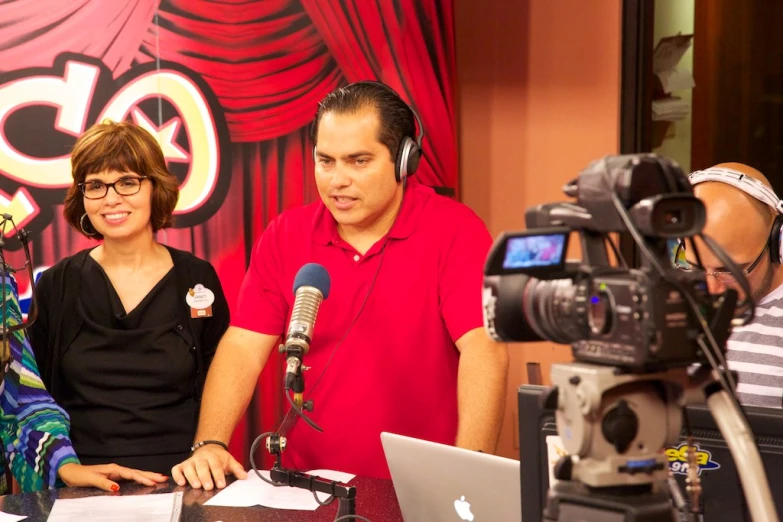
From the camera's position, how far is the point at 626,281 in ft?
3.71

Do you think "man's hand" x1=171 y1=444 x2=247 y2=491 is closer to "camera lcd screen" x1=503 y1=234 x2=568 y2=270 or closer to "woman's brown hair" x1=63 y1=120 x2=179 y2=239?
"woman's brown hair" x1=63 y1=120 x2=179 y2=239

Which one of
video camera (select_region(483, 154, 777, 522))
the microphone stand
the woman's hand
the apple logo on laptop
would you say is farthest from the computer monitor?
the woman's hand

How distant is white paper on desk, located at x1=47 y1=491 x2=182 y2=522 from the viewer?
1971 mm

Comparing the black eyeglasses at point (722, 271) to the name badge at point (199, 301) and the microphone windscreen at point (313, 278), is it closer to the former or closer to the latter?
the microphone windscreen at point (313, 278)

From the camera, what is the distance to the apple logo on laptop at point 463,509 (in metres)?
1.67

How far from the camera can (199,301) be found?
2828 millimetres

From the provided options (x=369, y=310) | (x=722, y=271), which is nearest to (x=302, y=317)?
→ (x=369, y=310)

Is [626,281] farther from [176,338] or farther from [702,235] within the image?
[176,338]

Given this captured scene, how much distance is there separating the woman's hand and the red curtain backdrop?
1.23 meters

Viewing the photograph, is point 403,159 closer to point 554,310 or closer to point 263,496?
point 263,496

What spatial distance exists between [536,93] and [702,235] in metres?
3.02

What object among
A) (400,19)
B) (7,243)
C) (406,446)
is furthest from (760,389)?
(7,243)

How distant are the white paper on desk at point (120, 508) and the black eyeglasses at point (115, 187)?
1002mm

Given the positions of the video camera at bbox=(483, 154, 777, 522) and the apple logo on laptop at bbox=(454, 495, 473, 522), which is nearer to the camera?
the video camera at bbox=(483, 154, 777, 522)
